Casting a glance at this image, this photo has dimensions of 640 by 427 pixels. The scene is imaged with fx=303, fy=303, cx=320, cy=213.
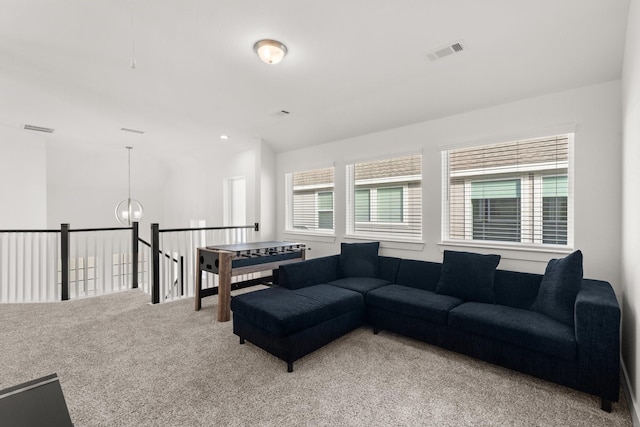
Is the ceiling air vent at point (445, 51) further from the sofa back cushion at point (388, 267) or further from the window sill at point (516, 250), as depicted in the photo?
the sofa back cushion at point (388, 267)

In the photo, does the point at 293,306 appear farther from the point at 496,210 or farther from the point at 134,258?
the point at 134,258

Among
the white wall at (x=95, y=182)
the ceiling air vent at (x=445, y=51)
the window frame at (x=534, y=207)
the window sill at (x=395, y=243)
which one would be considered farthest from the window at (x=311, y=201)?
the white wall at (x=95, y=182)

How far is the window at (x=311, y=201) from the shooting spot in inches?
200

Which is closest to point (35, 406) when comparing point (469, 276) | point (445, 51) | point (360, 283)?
point (360, 283)

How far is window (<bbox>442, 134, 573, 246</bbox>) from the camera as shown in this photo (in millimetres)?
2984

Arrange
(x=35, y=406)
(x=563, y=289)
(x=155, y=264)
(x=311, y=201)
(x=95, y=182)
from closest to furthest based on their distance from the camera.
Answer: (x=35, y=406) < (x=563, y=289) < (x=155, y=264) < (x=311, y=201) < (x=95, y=182)

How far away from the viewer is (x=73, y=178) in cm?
679

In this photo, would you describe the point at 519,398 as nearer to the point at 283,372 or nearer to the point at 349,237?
the point at 283,372

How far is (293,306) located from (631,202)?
2642 millimetres

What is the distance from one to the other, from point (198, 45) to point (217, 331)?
2.79 meters

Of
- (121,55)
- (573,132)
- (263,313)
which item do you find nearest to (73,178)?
(121,55)

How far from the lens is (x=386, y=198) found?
434 centimetres

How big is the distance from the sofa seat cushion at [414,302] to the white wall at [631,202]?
1173mm

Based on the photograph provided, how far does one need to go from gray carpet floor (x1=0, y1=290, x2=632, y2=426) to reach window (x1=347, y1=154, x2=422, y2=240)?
1510 mm
